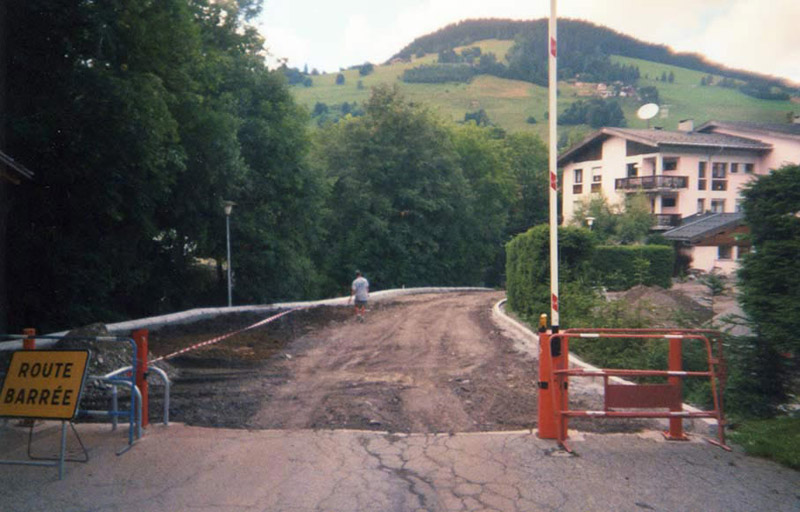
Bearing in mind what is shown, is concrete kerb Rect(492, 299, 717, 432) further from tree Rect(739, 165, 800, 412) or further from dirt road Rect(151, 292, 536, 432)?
tree Rect(739, 165, 800, 412)

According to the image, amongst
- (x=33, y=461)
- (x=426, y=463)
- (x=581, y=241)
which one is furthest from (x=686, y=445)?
(x=581, y=241)

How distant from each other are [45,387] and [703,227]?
4439 centimetres

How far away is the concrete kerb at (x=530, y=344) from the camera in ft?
29.2

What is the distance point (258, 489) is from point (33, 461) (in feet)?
8.05

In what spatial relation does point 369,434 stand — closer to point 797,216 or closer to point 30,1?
point 797,216

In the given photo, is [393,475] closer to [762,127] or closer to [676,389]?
[676,389]

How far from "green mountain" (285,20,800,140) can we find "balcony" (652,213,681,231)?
24.6 feet

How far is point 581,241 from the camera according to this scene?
18.5 meters

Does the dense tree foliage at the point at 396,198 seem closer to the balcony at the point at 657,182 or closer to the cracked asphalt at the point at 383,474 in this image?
the balcony at the point at 657,182

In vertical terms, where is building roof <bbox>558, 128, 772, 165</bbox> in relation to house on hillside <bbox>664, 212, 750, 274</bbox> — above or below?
above

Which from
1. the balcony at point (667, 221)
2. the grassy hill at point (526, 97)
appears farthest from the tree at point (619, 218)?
the grassy hill at point (526, 97)

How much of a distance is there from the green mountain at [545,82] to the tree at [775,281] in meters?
20.2

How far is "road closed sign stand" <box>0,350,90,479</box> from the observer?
21.2 feet

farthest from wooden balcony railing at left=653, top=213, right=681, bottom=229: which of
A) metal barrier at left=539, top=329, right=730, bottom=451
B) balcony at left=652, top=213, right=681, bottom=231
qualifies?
metal barrier at left=539, top=329, right=730, bottom=451
